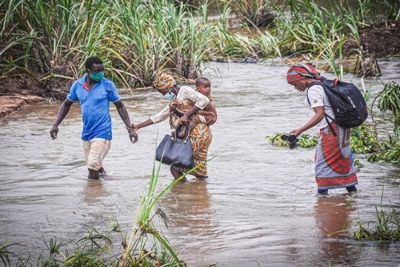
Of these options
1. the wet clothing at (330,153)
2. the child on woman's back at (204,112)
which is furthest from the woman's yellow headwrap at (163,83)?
the wet clothing at (330,153)

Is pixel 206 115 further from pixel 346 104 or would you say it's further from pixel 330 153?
pixel 346 104

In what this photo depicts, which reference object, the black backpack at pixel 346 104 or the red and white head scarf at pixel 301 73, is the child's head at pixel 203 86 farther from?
the black backpack at pixel 346 104

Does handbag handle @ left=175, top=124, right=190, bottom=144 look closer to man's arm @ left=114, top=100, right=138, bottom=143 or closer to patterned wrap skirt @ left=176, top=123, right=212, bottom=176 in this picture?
Result: patterned wrap skirt @ left=176, top=123, right=212, bottom=176

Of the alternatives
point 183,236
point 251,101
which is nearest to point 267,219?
point 183,236

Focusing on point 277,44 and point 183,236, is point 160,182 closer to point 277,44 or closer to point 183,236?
point 183,236

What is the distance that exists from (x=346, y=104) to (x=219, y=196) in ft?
4.88

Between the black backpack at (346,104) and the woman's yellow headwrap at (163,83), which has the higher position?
the black backpack at (346,104)

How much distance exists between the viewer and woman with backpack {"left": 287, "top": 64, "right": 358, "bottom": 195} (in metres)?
6.98

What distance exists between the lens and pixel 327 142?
707 centimetres

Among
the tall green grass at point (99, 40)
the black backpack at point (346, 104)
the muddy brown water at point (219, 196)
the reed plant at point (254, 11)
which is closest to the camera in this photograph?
the muddy brown water at point (219, 196)

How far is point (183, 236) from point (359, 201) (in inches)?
73.2

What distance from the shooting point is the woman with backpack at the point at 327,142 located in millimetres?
6984

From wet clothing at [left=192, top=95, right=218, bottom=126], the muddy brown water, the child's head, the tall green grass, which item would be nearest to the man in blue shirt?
the muddy brown water

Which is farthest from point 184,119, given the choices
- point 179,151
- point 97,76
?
point 97,76
